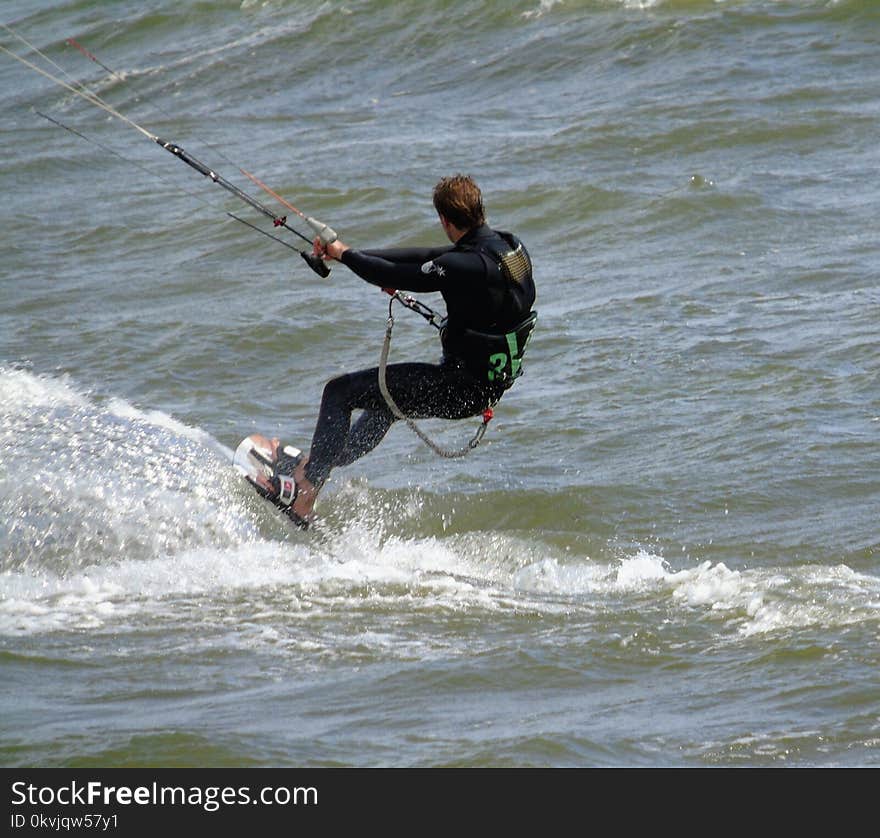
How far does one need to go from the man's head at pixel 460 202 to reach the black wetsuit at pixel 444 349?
69 millimetres

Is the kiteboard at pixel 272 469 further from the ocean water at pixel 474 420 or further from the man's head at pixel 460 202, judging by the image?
the man's head at pixel 460 202

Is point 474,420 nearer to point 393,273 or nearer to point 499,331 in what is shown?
point 499,331

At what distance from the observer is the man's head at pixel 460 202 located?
716cm

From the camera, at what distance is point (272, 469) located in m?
8.17

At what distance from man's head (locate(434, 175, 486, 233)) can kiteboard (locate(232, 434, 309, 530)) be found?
5.42 ft

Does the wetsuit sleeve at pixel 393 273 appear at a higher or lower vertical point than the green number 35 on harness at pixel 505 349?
higher

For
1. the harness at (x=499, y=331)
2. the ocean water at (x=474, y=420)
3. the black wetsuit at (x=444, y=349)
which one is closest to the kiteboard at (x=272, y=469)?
the black wetsuit at (x=444, y=349)

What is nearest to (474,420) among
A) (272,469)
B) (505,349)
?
(272,469)

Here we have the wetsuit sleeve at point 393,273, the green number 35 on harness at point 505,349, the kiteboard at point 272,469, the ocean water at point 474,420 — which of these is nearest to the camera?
the ocean water at point 474,420

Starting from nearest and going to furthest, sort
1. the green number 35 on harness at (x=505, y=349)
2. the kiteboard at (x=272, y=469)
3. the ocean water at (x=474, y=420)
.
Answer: the ocean water at (x=474, y=420) < the green number 35 on harness at (x=505, y=349) < the kiteboard at (x=272, y=469)

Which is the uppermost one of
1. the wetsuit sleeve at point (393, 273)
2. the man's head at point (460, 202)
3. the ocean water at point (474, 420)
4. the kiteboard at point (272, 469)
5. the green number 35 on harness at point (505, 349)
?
the man's head at point (460, 202)

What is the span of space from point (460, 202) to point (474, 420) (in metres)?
3.91
